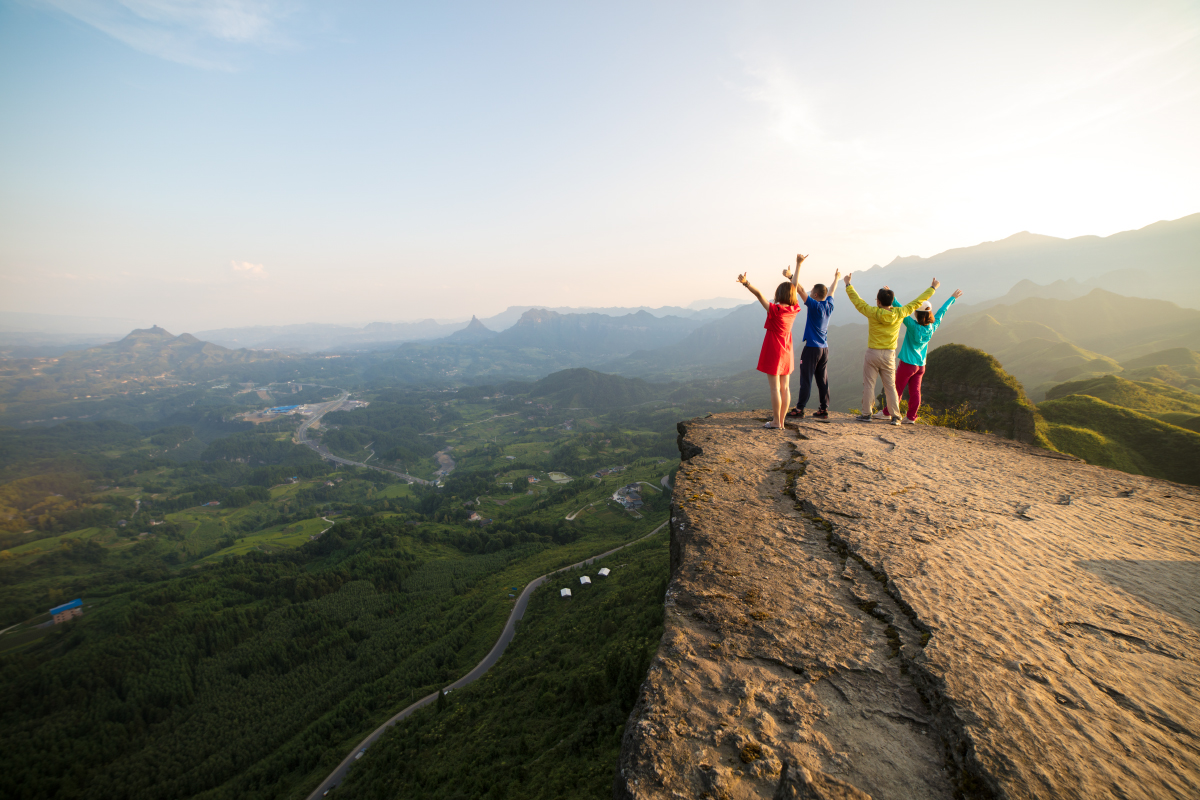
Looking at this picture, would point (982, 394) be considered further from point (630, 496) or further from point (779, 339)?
point (630, 496)

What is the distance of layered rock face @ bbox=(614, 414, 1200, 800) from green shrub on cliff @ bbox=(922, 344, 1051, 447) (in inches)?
902

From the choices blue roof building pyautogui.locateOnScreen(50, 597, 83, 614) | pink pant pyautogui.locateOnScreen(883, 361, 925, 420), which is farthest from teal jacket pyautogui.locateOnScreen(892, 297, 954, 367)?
blue roof building pyautogui.locateOnScreen(50, 597, 83, 614)

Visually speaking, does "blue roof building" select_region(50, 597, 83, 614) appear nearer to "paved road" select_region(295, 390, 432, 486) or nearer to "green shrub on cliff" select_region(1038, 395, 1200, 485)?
"paved road" select_region(295, 390, 432, 486)

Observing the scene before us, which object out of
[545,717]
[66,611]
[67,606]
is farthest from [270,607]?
[545,717]

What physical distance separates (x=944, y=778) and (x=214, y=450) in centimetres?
21075

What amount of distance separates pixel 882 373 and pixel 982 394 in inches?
993

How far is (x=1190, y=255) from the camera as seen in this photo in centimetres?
16262

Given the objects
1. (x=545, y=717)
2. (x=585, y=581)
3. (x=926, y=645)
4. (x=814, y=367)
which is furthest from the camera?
(x=585, y=581)

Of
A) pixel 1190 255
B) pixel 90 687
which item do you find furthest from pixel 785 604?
pixel 1190 255

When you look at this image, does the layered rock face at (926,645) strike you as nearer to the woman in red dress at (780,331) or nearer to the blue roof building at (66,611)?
the woman in red dress at (780,331)

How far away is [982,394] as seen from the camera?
26969mm

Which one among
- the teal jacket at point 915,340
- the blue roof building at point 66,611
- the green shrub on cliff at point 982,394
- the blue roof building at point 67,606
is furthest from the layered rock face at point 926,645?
the blue roof building at point 67,606

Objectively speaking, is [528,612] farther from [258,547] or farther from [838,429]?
[258,547]

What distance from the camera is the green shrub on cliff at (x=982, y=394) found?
81.1 ft
